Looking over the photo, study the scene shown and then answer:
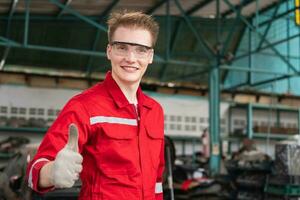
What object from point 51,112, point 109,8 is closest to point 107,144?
point 109,8

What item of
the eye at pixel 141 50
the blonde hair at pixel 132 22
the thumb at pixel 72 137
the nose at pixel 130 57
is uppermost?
the blonde hair at pixel 132 22

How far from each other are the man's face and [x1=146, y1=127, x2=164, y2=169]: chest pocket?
0.22m

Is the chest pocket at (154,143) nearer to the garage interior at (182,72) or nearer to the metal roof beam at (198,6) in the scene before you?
the garage interior at (182,72)

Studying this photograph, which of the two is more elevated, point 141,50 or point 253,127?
point 141,50

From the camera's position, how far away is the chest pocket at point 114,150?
1.73 metres

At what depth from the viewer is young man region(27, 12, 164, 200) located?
166 cm

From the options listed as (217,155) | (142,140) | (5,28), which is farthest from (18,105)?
(142,140)

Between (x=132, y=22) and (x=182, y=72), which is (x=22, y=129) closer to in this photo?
(x=182, y=72)

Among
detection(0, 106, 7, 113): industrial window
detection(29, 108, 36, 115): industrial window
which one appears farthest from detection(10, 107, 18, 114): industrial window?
detection(29, 108, 36, 115): industrial window

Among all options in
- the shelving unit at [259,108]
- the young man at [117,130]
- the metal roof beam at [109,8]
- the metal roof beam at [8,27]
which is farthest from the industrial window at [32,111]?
the young man at [117,130]

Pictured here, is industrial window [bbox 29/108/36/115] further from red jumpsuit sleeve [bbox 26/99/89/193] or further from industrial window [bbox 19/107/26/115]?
red jumpsuit sleeve [bbox 26/99/89/193]

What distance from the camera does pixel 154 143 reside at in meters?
1.91

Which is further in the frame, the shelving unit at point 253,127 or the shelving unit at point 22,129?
the shelving unit at point 253,127

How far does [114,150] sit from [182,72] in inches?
455
